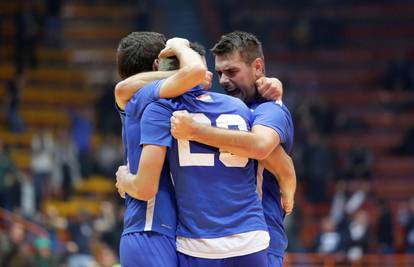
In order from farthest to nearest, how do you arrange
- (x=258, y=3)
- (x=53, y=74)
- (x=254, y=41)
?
(x=258, y=3) → (x=53, y=74) → (x=254, y=41)

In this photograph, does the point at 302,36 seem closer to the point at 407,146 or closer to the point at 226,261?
the point at 407,146

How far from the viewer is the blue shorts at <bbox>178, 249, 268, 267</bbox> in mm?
4992

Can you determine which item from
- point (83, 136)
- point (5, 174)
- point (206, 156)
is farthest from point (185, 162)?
point (83, 136)

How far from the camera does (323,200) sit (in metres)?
20.6

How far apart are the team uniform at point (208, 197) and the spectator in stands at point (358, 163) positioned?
15.8m

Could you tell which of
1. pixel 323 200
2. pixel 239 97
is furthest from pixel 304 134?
pixel 239 97

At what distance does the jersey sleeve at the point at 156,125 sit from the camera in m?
4.98

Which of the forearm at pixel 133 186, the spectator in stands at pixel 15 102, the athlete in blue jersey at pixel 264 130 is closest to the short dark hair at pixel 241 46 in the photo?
the athlete in blue jersey at pixel 264 130

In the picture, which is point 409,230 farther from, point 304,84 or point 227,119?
point 227,119

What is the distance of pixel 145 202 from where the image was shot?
16.6 feet

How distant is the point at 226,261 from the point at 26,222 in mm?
12840

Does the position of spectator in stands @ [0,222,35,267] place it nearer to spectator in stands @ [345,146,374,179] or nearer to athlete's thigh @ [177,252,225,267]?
spectator in stands @ [345,146,374,179]

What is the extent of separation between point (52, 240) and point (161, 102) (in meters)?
12.4

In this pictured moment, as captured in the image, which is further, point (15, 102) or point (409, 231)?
point (15, 102)
